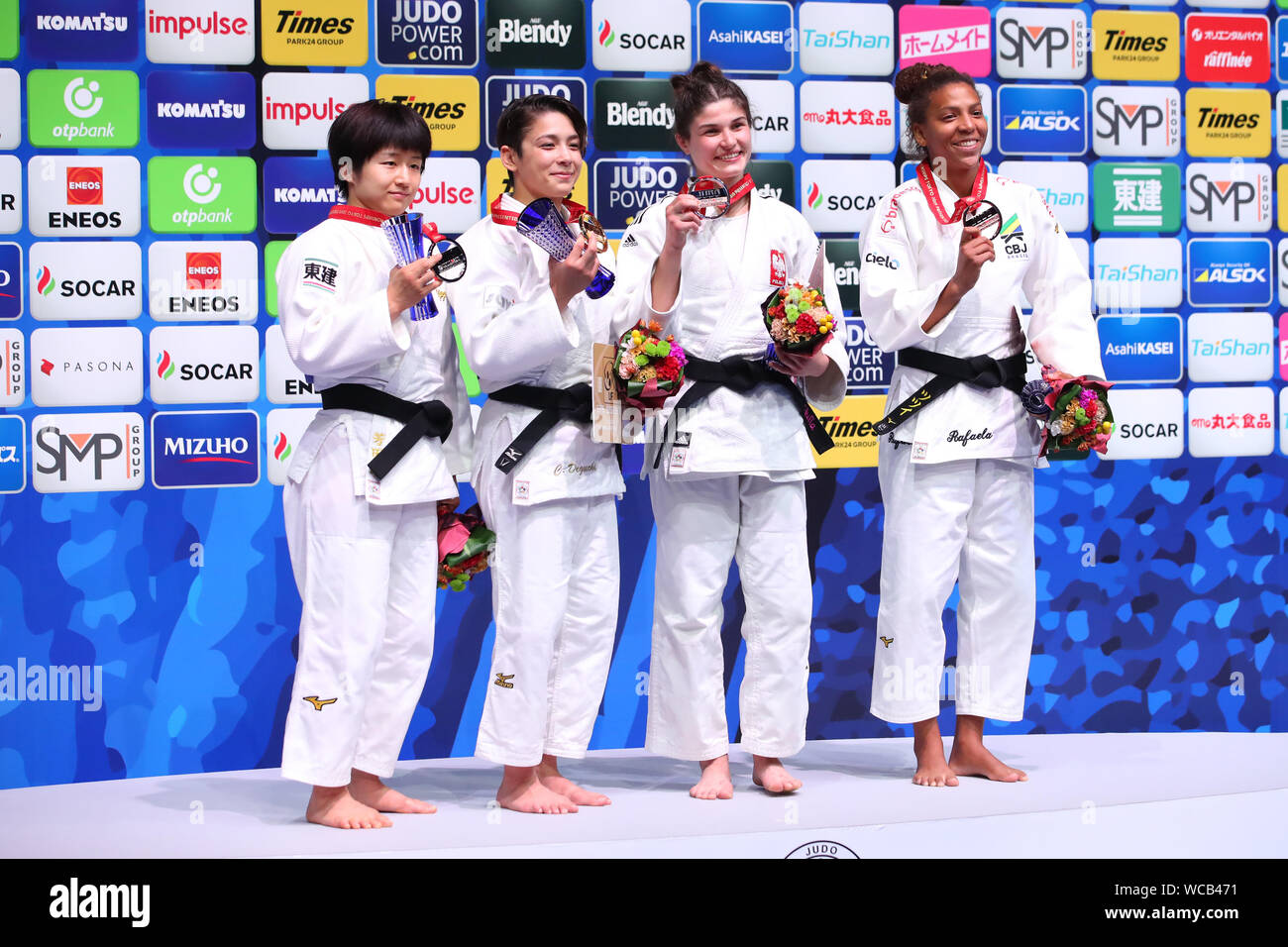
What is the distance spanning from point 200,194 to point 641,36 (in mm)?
1527

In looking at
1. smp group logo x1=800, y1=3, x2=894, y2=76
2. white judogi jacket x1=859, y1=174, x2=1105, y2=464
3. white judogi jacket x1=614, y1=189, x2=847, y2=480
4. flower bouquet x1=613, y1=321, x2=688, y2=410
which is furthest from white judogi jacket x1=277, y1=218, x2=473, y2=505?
smp group logo x1=800, y1=3, x2=894, y2=76

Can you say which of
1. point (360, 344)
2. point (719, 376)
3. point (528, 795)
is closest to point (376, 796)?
point (528, 795)

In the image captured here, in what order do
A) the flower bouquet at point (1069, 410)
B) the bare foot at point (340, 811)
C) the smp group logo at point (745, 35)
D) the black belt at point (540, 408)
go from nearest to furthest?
the bare foot at point (340, 811), the black belt at point (540, 408), the flower bouquet at point (1069, 410), the smp group logo at point (745, 35)

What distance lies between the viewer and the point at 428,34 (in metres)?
4.26

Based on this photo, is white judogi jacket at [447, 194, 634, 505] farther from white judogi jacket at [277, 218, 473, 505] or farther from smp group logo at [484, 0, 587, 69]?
smp group logo at [484, 0, 587, 69]

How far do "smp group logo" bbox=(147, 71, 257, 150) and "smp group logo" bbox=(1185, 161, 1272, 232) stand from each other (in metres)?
3.29

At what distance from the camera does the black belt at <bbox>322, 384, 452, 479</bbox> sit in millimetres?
3125

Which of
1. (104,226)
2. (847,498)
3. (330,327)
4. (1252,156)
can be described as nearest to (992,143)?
(1252,156)

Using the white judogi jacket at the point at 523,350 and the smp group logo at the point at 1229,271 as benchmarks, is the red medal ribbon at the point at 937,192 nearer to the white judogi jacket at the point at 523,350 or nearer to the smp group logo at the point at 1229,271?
the white judogi jacket at the point at 523,350

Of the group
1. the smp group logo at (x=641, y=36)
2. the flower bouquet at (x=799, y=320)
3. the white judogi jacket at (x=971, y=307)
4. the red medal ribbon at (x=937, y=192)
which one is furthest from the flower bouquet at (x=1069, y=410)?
the smp group logo at (x=641, y=36)

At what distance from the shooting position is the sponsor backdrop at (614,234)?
4.12m

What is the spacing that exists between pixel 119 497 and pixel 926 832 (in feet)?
8.76

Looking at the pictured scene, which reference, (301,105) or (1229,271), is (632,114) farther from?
(1229,271)

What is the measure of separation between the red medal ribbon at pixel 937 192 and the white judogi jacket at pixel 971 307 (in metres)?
Result: 0.02
